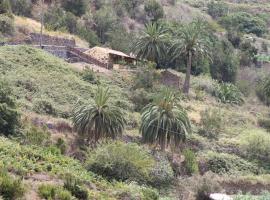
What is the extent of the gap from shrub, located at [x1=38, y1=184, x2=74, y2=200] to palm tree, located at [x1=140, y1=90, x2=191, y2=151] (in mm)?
21303

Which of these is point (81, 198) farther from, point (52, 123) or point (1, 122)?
point (52, 123)

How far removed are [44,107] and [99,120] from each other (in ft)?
29.2

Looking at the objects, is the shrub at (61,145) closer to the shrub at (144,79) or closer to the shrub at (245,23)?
the shrub at (144,79)

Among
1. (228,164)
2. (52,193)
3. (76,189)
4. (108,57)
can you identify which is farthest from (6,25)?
(52,193)

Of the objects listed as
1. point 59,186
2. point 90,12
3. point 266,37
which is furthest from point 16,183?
point 266,37

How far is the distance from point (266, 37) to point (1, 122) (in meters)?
94.1

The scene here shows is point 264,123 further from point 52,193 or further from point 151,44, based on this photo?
point 52,193

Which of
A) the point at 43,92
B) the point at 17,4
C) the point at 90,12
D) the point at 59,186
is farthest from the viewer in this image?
the point at 90,12

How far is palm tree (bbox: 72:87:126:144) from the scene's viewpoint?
45594mm

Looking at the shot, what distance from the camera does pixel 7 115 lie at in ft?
137

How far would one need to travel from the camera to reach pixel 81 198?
→ 28.8 meters

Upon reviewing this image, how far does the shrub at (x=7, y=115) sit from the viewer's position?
41500 millimetres

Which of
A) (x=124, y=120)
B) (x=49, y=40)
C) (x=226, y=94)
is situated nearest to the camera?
(x=124, y=120)

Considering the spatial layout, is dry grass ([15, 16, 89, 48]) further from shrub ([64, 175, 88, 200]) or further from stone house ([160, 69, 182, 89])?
shrub ([64, 175, 88, 200])
